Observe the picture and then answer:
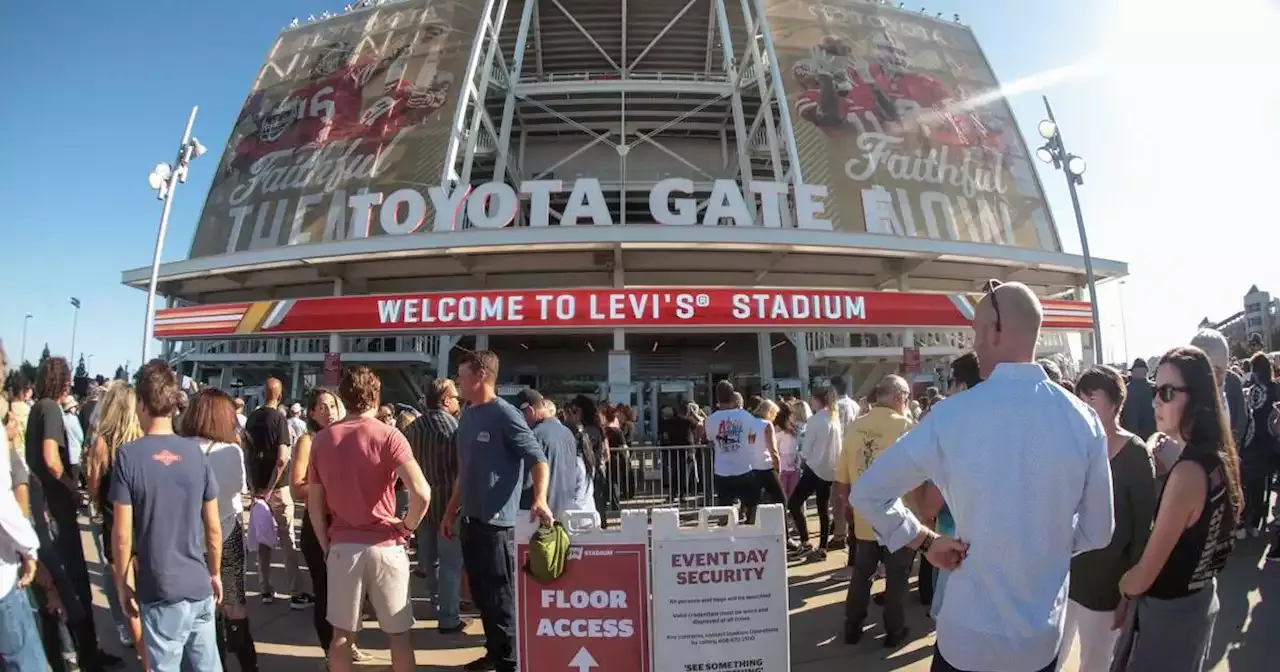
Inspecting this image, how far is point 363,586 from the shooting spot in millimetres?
3645

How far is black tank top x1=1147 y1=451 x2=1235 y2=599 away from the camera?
2.42 m

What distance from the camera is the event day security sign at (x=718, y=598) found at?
3.56 meters

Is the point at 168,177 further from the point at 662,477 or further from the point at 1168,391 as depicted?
the point at 1168,391

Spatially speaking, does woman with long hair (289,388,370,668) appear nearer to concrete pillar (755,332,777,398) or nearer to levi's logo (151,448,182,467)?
levi's logo (151,448,182,467)

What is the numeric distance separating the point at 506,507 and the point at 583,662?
104cm

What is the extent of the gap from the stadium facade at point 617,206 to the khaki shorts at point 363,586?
35.9ft

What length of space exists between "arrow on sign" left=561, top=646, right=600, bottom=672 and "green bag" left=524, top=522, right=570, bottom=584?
412 mm

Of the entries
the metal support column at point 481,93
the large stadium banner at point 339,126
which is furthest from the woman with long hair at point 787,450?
the large stadium banner at point 339,126

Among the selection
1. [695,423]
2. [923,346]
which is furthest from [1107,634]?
[923,346]

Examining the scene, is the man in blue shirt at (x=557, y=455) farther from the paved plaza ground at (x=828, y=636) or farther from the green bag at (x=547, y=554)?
the green bag at (x=547, y=554)

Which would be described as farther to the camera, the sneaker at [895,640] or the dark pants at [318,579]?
the sneaker at [895,640]

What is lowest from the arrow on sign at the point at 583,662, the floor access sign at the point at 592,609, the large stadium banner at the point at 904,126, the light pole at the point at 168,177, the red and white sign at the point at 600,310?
the arrow on sign at the point at 583,662

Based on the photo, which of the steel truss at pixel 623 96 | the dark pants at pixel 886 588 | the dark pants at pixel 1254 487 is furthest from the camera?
the steel truss at pixel 623 96

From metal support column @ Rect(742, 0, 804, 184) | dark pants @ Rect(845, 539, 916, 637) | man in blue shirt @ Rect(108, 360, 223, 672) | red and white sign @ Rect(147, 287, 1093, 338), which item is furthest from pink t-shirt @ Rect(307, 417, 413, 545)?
metal support column @ Rect(742, 0, 804, 184)
